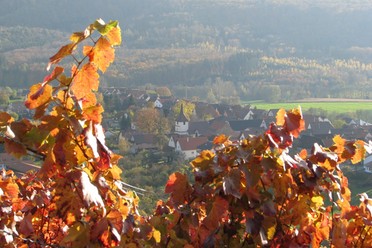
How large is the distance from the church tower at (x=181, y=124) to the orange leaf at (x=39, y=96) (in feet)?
113

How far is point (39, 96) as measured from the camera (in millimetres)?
1596

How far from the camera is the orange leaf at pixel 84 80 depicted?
5.33ft

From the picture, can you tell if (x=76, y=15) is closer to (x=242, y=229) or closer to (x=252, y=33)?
(x=252, y=33)

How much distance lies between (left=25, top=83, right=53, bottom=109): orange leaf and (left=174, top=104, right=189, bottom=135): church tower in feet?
113

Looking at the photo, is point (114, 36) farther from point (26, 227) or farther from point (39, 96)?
point (26, 227)

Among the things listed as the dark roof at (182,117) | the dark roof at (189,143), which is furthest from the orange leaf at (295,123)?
the dark roof at (182,117)

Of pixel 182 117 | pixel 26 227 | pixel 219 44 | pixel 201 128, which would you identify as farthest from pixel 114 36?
pixel 219 44

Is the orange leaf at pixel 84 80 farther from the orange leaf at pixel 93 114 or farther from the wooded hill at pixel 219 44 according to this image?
the wooded hill at pixel 219 44

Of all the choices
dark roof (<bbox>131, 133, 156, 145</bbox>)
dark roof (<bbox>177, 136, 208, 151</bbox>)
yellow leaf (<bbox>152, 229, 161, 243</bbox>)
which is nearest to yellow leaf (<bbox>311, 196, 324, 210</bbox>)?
yellow leaf (<bbox>152, 229, 161, 243</bbox>)

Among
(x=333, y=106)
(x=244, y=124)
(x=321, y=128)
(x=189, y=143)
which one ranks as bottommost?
(x=333, y=106)

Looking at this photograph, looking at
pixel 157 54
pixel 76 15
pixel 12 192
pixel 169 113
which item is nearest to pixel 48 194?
pixel 12 192

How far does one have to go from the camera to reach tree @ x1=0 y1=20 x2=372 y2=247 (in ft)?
5.30

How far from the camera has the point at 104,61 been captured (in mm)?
1653

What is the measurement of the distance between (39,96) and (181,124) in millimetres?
35592
